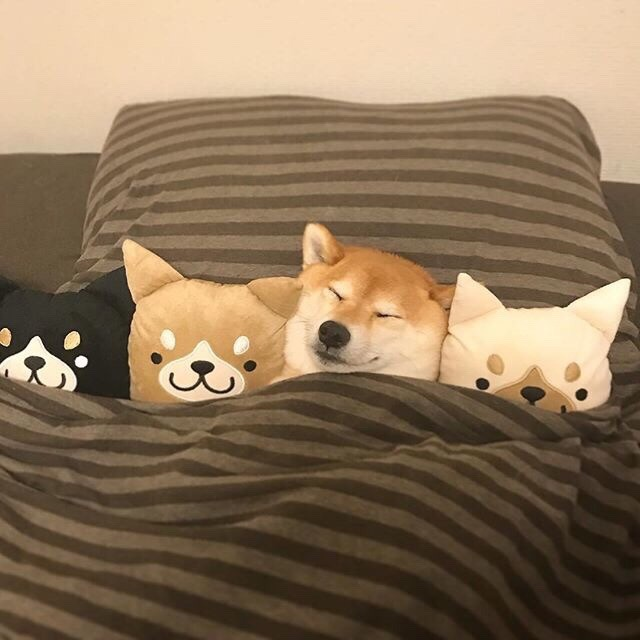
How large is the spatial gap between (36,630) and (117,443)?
A: 222 mm

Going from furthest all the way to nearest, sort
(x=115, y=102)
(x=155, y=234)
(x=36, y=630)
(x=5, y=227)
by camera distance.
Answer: (x=115, y=102) → (x=5, y=227) → (x=155, y=234) → (x=36, y=630)

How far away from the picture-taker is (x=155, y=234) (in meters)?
1.19

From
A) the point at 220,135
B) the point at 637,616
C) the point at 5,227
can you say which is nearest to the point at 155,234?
the point at 220,135

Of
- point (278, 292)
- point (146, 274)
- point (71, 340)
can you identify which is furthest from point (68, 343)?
point (278, 292)

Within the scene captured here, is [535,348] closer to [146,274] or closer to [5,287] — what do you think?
[146,274]

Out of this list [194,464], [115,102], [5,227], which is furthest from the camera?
[115,102]

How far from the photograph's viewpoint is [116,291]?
1.08 metres

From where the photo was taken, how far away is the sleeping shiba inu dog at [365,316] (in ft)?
3.07

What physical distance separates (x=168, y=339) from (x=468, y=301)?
1.25ft

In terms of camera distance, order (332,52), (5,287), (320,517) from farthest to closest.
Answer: (332,52)
(5,287)
(320,517)

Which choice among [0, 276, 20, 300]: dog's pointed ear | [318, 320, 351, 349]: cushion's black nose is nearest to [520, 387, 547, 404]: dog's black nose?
[318, 320, 351, 349]: cushion's black nose

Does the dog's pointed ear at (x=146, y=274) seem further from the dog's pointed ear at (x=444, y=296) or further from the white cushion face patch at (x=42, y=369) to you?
the dog's pointed ear at (x=444, y=296)

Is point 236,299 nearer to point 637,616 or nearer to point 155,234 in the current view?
point 155,234

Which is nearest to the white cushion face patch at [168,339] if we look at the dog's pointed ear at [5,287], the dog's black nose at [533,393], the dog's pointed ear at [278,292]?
the dog's pointed ear at [278,292]
